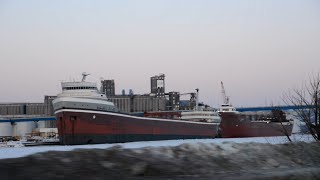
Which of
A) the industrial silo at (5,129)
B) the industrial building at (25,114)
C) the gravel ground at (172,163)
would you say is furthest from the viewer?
the industrial building at (25,114)

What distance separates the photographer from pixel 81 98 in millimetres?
61031

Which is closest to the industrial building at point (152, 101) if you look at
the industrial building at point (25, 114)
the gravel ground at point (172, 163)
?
the industrial building at point (25, 114)

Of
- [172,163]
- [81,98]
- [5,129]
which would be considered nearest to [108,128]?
[81,98]

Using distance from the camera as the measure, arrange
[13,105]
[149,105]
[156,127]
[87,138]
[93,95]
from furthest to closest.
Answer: [13,105] < [149,105] < [156,127] < [93,95] < [87,138]

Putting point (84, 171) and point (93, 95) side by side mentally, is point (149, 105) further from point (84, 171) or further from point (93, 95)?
point (84, 171)

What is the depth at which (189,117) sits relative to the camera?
87750 millimetres

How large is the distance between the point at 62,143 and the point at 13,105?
9507cm

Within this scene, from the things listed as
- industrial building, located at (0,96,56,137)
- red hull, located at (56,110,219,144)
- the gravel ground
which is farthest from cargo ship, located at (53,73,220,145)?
industrial building, located at (0,96,56,137)

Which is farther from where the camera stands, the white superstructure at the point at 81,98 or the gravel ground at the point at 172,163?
the white superstructure at the point at 81,98

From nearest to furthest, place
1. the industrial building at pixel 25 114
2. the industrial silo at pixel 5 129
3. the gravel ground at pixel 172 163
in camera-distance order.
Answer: the gravel ground at pixel 172 163, the industrial silo at pixel 5 129, the industrial building at pixel 25 114

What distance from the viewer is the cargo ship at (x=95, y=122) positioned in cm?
5741

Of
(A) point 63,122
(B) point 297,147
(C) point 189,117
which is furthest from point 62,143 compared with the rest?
(B) point 297,147

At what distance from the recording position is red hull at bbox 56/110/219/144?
57075 mm

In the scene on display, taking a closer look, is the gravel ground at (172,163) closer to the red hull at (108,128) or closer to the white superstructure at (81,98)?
the red hull at (108,128)
